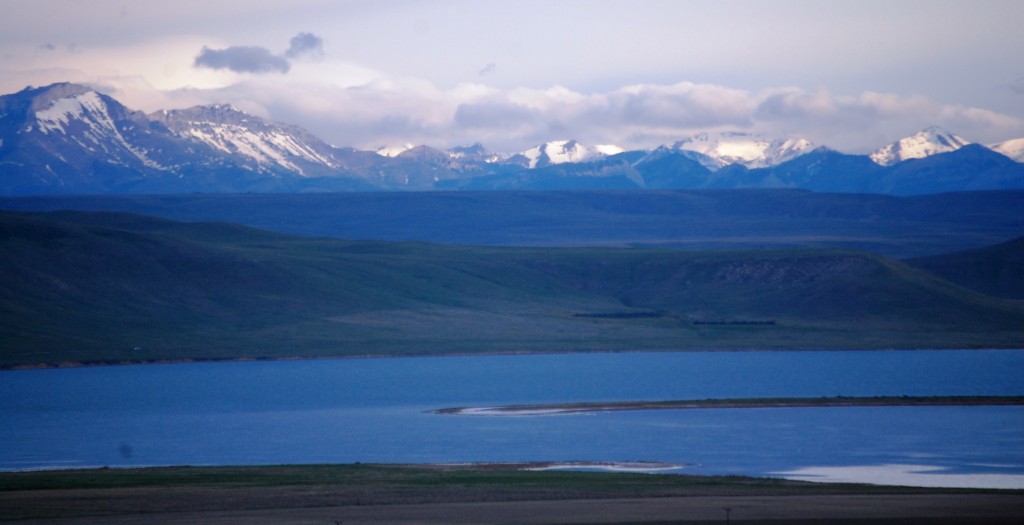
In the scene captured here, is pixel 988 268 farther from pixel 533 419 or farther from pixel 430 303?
pixel 533 419

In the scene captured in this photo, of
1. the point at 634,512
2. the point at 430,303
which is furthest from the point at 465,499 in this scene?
the point at 430,303

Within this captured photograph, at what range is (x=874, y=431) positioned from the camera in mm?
57688

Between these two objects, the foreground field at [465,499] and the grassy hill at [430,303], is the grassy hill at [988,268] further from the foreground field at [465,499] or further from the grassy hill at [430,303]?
the foreground field at [465,499]

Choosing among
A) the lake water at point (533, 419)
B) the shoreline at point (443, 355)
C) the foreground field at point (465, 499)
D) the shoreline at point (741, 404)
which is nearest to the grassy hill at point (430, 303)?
the shoreline at point (443, 355)

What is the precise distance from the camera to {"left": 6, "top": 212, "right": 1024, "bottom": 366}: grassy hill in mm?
126062

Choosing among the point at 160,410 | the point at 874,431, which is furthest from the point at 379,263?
the point at 874,431

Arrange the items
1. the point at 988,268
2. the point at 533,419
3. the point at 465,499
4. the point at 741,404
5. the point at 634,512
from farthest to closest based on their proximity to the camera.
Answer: the point at 988,268
the point at 741,404
the point at 533,419
the point at 465,499
the point at 634,512

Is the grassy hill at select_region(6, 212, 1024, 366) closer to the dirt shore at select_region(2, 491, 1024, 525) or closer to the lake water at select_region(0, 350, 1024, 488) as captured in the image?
the lake water at select_region(0, 350, 1024, 488)

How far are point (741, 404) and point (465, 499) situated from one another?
36.7 metres

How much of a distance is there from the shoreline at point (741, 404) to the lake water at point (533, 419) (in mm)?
1783

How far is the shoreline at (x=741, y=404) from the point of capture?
69062 millimetres

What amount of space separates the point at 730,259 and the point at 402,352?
61876 mm

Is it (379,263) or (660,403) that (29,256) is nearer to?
(379,263)

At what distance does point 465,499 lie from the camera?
1436 inches
